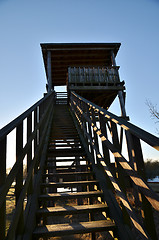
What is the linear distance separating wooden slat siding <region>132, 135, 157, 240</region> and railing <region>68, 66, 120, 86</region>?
7.72m

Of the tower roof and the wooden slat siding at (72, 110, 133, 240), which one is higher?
the tower roof

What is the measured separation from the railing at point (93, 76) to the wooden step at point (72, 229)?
305 inches

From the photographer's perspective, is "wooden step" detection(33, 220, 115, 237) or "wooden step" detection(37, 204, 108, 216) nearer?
"wooden step" detection(33, 220, 115, 237)

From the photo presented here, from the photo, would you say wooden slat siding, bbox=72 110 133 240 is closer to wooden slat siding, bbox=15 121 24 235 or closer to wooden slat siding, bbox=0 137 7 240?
wooden slat siding, bbox=15 121 24 235

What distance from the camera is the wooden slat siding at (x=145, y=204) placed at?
4.56ft

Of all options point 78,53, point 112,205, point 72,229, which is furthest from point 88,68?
point 72,229

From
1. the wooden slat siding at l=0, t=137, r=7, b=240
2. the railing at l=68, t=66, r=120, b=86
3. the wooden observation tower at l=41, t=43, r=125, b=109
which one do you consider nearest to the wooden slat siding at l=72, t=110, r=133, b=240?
the wooden slat siding at l=0, t=137, r=7, b=240

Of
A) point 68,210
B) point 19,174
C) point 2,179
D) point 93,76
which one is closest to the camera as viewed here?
point 2,179

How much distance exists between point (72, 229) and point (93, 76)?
8.35 meters

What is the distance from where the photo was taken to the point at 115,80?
9.02 metres

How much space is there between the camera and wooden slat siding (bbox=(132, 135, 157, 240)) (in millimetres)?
1389

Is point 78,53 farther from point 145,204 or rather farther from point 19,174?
point 145,204

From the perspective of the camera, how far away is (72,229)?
1815mm

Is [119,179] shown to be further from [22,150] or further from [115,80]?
[115,80]
